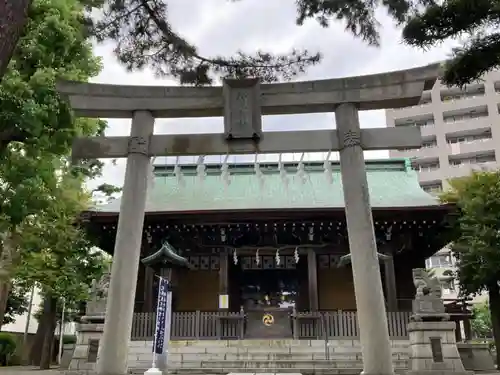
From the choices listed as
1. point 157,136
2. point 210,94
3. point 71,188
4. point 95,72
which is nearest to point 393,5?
point 210,94

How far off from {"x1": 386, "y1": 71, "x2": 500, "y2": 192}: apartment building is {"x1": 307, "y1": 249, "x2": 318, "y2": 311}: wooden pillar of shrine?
3623cm

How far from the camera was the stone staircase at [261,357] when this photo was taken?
13023mm

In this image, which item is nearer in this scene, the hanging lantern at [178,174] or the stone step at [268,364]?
the stone step at [268,364]

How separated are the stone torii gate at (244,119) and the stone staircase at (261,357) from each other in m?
6.17

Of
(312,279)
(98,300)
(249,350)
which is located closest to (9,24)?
(98,300)

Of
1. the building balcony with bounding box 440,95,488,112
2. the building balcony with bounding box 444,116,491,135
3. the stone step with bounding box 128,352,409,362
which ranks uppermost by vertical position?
the building balcony with bounding box 440,95,488,112

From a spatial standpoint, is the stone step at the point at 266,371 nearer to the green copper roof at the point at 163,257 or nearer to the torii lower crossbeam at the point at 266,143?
the green copper roof at the point at 163,257

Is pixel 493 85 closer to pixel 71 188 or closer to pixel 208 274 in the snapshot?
pixel 208 274

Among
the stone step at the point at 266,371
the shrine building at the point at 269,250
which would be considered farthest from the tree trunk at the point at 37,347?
the stone step at the point at 266,371

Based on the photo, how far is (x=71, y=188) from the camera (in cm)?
1459

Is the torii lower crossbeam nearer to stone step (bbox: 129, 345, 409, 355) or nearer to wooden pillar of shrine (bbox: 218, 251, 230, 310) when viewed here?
stone step (bbox: 129, 345, 409, 355)

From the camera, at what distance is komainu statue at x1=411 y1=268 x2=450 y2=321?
1228 centimetres

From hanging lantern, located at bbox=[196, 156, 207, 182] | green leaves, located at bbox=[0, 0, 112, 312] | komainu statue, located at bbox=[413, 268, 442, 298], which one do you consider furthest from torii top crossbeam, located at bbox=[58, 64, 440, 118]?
hanging lantern, located at bbox=[196, 156, 207, 182]

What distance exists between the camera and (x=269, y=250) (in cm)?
1725
